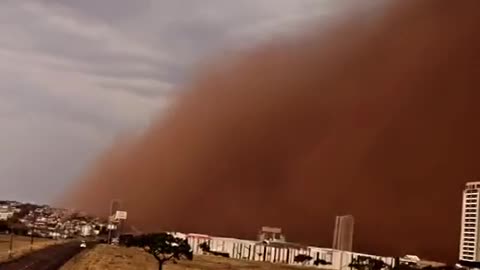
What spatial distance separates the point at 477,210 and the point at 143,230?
85.0 ft

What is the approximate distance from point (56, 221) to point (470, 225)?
42.1 m

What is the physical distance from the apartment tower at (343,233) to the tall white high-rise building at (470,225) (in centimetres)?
837

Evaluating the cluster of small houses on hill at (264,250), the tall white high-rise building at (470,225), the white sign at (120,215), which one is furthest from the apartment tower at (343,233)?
the white sign at (120,215)

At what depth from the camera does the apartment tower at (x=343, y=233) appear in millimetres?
53062

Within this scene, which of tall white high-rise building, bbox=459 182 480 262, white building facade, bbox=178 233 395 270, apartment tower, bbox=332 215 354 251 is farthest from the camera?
white building facade, bbox=178 233 395 270

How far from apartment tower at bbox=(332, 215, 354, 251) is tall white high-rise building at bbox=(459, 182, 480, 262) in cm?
837

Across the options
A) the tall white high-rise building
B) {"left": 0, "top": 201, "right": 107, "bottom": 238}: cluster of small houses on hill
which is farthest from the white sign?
the tall white high-rise building

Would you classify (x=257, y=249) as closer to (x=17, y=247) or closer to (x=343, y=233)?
(x=343, y=233)

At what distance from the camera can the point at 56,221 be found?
73.9 metres

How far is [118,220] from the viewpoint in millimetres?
63406

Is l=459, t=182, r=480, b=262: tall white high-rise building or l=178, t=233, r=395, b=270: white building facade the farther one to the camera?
l=178, t=233, r=395, b=270: white building facade

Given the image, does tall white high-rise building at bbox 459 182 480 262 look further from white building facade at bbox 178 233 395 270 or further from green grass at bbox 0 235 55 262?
green grass at bbox 0 235 55 262

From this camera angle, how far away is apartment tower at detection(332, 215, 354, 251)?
174 feet

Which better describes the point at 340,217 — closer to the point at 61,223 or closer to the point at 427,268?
the point at 427,268
